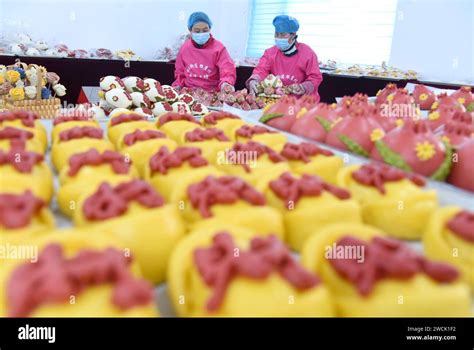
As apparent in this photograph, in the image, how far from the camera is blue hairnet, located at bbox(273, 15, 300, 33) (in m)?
4.05

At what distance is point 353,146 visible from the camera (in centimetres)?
155

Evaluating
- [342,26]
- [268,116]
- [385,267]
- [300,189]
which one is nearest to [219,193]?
[300,189]

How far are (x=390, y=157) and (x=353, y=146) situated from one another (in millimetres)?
180

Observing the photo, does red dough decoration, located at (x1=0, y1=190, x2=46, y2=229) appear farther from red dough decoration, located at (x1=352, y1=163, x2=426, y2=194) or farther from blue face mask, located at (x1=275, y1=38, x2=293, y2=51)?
blue face mask, located at (x1=275, y1=38, x2=293, y2=51)

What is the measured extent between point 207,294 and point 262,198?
355 mm

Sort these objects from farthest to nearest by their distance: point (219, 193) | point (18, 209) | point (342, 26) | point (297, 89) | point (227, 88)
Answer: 1. point (342, 26)
2. point (297, 89)
3. point (227, 88)
4. point (219, 193)
5. point (18, 209)

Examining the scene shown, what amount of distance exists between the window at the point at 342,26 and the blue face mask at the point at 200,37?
3125mm

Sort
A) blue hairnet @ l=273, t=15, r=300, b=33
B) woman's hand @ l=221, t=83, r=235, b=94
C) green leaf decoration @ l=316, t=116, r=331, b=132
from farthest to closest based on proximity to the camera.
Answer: blue hairnet @ l=273, t=15, r=300, b=33 → woman's hand @ l=221, t=83, r=235, b=94 → green leaf decoration @ l=316, t=116, r=331, b=132

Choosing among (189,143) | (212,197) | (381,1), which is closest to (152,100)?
(189,143)

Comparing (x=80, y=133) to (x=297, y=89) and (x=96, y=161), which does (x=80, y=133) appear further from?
(x=297, y=89)

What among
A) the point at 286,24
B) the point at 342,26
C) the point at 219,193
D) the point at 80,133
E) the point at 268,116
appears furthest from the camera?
the point at 342,26

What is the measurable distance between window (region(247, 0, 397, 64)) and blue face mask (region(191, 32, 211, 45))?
3125 mm

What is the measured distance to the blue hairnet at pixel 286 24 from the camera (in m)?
4.05

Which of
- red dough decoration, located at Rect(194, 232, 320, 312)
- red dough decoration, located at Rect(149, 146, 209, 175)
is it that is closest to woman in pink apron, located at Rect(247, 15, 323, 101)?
red dough decoration, located at Rect(149, 146, 209, 175)
